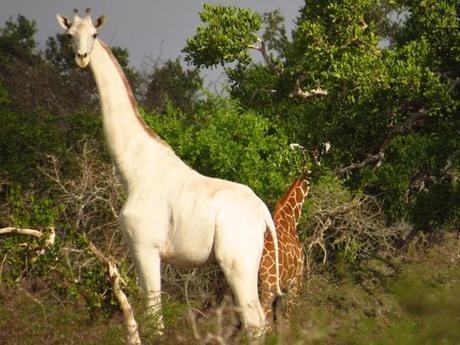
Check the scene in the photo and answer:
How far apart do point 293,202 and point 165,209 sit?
135 inches

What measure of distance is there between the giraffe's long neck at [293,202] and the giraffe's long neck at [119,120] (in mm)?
3052

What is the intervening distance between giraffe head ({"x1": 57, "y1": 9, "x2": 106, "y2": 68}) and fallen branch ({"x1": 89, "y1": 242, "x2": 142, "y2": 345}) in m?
1.88

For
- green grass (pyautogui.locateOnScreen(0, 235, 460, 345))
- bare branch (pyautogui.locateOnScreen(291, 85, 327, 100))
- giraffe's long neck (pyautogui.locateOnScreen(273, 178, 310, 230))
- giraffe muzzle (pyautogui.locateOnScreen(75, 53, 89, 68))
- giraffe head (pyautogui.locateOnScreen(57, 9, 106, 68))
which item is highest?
bare branch (pyautogui.locateOnScreen(291, 85, 327, 100))

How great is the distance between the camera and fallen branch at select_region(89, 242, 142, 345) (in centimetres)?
834

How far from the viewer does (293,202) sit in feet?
39.0

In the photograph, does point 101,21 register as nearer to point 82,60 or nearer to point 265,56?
point 82,60

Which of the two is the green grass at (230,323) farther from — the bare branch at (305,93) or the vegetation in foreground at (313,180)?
the bare branch at (305,93)

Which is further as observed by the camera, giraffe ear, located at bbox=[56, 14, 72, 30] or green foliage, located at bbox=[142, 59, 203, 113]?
green foliage, located at bbox=[142, 59, 203, 113]

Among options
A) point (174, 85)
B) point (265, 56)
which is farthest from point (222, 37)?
point (174, 85)

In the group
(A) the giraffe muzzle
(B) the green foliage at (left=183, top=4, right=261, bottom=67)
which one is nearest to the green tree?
(B) the green foliage at (left=183, top=4, right=261, bottom=67)

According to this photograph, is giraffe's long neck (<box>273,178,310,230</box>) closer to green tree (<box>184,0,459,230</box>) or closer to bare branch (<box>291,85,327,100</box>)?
green tree (<box>184,0,459,230</box>)

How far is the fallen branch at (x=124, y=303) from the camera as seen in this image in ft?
27.3

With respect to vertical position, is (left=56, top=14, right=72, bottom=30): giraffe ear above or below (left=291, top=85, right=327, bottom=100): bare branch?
below

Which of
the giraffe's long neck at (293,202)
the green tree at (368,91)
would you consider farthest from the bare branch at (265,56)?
the giraffe's long neck at (293,202)
